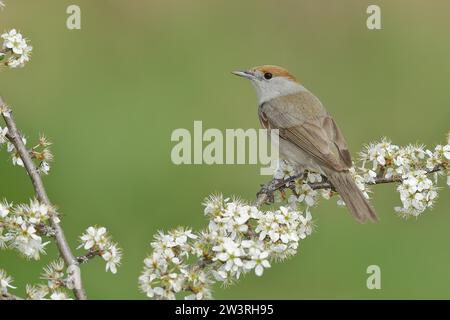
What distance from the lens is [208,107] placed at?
31.1 feet

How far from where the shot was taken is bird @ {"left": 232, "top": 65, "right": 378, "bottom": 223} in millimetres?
4805

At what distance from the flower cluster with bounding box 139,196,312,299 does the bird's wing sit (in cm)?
146

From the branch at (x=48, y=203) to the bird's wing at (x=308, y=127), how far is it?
2.01 m

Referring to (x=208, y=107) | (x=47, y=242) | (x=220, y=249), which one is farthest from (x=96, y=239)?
(x=208, y=107)

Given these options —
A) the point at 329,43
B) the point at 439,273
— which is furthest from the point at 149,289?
the point at 329,43

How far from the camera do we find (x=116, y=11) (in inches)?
419

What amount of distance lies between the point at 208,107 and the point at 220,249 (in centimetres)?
615

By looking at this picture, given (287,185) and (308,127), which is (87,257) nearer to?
(287,185)

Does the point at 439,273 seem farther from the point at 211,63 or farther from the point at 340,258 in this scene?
the point at 211,63

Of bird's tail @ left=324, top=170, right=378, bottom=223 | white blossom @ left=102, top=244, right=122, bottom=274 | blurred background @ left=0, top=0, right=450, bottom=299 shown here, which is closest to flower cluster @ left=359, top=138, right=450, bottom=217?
bird's tail @ left=324, top=170, right=378, bottom=223

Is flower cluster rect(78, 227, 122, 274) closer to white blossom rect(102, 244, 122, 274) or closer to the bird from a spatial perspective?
white blossom rect(102, 244, 122, 274)

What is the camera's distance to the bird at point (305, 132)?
4805mm

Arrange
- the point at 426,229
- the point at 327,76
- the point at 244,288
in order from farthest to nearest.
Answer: the point at 327,76 < the point at 426,229 < the point at 244,288

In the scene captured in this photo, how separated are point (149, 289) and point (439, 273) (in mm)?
4364
